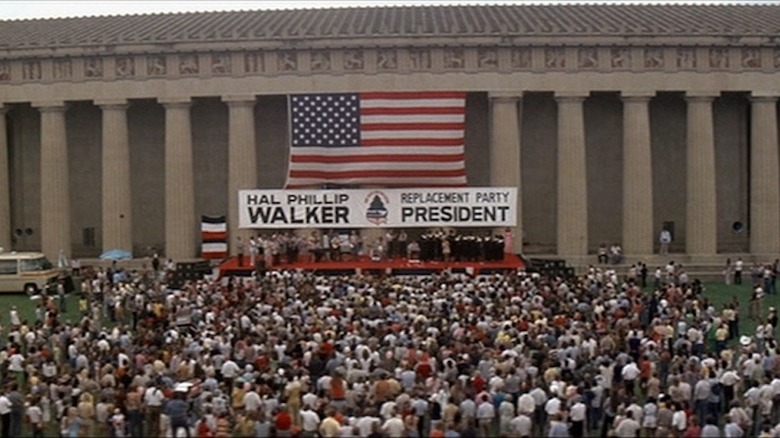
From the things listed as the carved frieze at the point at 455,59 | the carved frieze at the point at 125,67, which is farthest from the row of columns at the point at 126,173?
the carved frieze at the point at 455,59

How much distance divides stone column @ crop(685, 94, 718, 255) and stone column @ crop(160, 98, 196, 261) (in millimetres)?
22761

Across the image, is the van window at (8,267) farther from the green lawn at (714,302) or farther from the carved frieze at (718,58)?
the carved frieze at (718,58)

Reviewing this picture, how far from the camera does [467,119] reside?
1989 inches

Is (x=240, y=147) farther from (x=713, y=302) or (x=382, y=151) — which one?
(x=713, y=302)

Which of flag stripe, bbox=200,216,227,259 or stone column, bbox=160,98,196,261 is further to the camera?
stone column, bbox=160,98,196,261

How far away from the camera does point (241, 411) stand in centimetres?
1961

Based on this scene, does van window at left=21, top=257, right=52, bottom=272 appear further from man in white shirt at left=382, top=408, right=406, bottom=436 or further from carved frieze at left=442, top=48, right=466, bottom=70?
man in white shirt at left=382, top=408, right=406, bottom=436

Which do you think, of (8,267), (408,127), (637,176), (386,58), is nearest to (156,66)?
(386,58)

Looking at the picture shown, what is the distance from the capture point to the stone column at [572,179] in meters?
47.7

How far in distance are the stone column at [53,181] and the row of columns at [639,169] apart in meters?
19.9

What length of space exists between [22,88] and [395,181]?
18.2 metres

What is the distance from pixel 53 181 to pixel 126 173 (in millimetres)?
3400

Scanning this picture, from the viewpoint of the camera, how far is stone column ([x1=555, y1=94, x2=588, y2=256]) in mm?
47719

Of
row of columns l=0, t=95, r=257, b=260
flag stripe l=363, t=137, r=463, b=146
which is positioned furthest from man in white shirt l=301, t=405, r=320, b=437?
row of columns l=0, t=95, r=257, b=260
